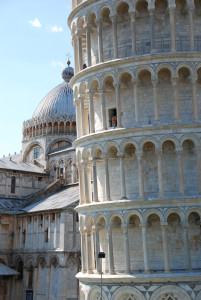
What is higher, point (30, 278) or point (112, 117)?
point (112, 117)

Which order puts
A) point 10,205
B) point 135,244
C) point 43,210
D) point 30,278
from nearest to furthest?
point 135,244 < point 43,210 < point 30,278 < point 10,205

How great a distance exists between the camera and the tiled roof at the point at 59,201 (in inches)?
1687

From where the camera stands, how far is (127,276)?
78.9 feet

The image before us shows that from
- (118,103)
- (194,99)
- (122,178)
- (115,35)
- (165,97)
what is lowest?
(122,178)

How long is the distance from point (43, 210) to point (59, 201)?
1.76 meters

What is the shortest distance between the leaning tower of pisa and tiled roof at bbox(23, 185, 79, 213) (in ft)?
49.4

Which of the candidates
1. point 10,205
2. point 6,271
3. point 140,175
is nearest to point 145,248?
point 140,175

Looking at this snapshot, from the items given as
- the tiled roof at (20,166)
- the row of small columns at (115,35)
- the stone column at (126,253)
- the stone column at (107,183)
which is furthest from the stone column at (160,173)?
the tiled roof at (20,166)

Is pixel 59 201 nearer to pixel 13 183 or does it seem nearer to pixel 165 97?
pixel 13 183

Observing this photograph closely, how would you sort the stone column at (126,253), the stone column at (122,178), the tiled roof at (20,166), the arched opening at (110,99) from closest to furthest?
→ the stone column at (126,253) → the stone column at (122,178) → the arched opening at (110,99) → the tiled roof at (20,166)

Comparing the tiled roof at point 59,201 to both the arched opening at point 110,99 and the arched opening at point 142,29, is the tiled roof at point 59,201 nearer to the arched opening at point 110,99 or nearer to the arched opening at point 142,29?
the arched opening at point 110,99

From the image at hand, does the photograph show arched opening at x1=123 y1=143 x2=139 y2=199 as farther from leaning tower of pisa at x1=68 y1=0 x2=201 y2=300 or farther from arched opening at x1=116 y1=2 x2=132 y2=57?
arched opening at x1=116 y1=2 x2=132 y2=57

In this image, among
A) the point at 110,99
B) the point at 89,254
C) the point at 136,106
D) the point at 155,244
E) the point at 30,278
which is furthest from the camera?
the point at 30,278

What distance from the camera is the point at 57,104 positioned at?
58906 millimetres
